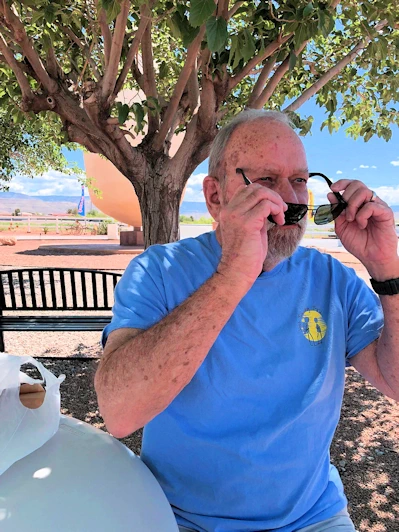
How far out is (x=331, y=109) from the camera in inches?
166

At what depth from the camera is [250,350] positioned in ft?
4.37

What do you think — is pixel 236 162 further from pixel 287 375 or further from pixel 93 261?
pixel 93 261

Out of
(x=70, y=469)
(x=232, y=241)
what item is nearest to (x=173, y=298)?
(x=232, y=241)

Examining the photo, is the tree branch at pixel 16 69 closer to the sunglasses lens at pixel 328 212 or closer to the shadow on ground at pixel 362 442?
the shadow on ground at pixel 362 442

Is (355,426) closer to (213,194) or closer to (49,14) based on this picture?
(213,194)

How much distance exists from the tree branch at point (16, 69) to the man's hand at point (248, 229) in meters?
3.08

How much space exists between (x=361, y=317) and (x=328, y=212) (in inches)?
14.6

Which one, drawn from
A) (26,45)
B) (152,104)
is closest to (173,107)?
(152,104)

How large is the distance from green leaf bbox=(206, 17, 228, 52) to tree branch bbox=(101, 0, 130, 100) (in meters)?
1.31

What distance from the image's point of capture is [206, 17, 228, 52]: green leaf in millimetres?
2029

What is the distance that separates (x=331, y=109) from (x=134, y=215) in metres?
18.2

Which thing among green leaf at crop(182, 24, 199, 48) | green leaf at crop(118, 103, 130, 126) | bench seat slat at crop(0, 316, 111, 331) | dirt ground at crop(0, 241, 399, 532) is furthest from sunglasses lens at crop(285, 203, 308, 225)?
bench seat slat at crop(0, 316, 111, 331)

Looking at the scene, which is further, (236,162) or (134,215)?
(134,215)

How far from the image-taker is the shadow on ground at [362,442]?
2.65m
